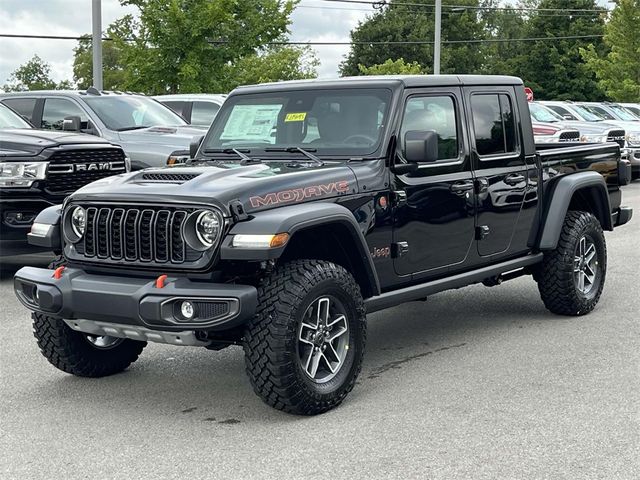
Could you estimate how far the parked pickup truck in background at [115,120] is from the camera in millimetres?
13195

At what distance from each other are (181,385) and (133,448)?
3.97 feet

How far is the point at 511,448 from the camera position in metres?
4.85

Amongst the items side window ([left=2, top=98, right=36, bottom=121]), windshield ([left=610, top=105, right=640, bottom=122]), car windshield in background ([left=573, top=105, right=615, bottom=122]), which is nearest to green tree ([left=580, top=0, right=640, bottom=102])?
windshield ([left=610, top=105, right=640, bottom=122])

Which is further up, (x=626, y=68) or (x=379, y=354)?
(x=626, y=68)

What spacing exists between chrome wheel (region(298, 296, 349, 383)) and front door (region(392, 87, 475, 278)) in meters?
0.78

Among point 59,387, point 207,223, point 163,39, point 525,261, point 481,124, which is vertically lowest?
point 59,387

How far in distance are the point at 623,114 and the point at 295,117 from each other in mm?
22317

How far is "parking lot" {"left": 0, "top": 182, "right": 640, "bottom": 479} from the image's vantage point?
4.66m

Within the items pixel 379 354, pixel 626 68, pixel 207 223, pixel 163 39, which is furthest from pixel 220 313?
pixel 626 68

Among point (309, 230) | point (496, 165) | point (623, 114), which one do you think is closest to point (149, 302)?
point (309, 230)

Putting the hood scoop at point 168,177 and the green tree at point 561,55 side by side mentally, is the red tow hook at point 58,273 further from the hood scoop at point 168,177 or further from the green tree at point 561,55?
the green tree at point 561,55

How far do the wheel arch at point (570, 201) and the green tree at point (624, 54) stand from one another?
36.4 meters

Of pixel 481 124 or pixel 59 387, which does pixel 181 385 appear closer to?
pixel 59 387

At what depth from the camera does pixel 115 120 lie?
13.6 meters
